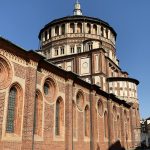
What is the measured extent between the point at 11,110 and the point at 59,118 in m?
4.74

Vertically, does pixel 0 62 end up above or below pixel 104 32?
below

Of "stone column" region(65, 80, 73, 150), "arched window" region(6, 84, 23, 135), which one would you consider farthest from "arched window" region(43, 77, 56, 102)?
"arched window" region(6, 84, 23, 135)

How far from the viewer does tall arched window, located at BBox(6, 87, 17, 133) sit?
12.6m

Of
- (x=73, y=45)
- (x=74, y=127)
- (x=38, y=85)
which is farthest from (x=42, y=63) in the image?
(x=73, y=45)

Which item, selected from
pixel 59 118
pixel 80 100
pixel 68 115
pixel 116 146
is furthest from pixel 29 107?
pixel 116 146

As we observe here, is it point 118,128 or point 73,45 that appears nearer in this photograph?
point 118,128

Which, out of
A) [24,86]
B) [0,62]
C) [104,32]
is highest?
[104,32]

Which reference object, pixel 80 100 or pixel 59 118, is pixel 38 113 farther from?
pixel 80 100

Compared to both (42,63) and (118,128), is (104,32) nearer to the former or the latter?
(118,128)

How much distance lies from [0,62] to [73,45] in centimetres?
2246

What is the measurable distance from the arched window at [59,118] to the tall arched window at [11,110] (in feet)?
13.9

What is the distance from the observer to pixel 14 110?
13102 mm

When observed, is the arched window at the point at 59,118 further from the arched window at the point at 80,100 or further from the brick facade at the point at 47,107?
the arched window at the point at 80,100

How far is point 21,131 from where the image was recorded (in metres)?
12.9
